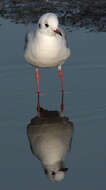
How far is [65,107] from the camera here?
8.61 meters

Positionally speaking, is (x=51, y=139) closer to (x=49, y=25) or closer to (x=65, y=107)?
(x=65, y=107)

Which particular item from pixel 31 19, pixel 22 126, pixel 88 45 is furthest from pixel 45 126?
pixel 31 19

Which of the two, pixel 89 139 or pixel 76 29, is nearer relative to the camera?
pixel 89 139

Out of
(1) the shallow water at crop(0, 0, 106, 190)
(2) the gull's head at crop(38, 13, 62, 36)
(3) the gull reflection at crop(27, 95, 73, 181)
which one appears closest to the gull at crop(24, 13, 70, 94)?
(2) the gull's head at crop(38, 13, 62, 36)

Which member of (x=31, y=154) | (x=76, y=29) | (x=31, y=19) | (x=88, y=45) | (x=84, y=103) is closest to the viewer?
(x=31, y=154)

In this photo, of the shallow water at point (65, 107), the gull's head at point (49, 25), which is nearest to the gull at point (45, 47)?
the gull's head at point (49, 25)

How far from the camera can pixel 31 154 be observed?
7.24 meters

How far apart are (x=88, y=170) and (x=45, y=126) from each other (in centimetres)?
149

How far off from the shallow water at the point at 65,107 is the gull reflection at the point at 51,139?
7cm

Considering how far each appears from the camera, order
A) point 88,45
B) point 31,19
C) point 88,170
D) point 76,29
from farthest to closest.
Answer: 1. point 31,19
2. point 76,29
3. point 88,45
4. point 88,170

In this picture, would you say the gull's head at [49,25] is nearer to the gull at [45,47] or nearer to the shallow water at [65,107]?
the gull at [45,47]

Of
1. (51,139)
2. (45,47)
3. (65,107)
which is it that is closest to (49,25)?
(45,47)

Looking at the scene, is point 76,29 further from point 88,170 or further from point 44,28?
point 88,170

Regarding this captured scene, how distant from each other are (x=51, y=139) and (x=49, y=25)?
73.8 inches
